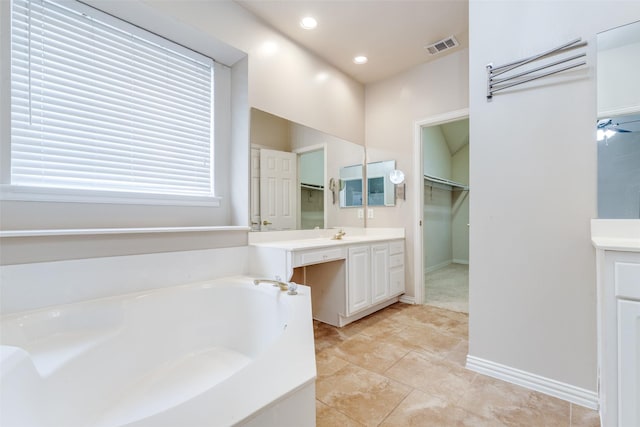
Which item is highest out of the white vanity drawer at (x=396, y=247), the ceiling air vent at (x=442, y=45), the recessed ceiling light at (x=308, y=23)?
the ceiling air vent at (x=442, y=45)

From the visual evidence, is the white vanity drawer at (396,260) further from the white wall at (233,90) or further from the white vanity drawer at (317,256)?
the white wall at (233,90)

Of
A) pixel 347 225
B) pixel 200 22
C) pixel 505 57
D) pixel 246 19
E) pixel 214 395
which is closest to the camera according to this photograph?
pixel 214 395

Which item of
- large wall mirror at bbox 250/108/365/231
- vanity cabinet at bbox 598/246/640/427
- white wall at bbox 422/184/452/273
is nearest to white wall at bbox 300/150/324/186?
large wall mirror at bbox 250/108/365/231

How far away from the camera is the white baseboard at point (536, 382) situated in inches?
56.2

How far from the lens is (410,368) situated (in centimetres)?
178

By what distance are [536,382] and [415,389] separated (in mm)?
688

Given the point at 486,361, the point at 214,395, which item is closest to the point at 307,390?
the point at 214,395

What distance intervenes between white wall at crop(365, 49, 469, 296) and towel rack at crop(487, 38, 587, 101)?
1180mm

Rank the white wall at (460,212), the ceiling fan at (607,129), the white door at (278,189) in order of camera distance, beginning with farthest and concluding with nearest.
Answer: the white wall at (460,212)
the white door at (278,189)
the ceiling fan at (607,129)

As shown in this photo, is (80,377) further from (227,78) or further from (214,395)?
(227,78)

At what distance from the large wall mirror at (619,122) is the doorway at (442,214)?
154cm

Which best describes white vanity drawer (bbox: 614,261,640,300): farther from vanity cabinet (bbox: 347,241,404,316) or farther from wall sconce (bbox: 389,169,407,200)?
wall sconce (bbox: 389,169,407,200)

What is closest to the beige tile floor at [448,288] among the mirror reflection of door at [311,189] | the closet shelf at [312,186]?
the mirror reflection of door at [311,189]

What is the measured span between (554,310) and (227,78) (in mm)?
2797
